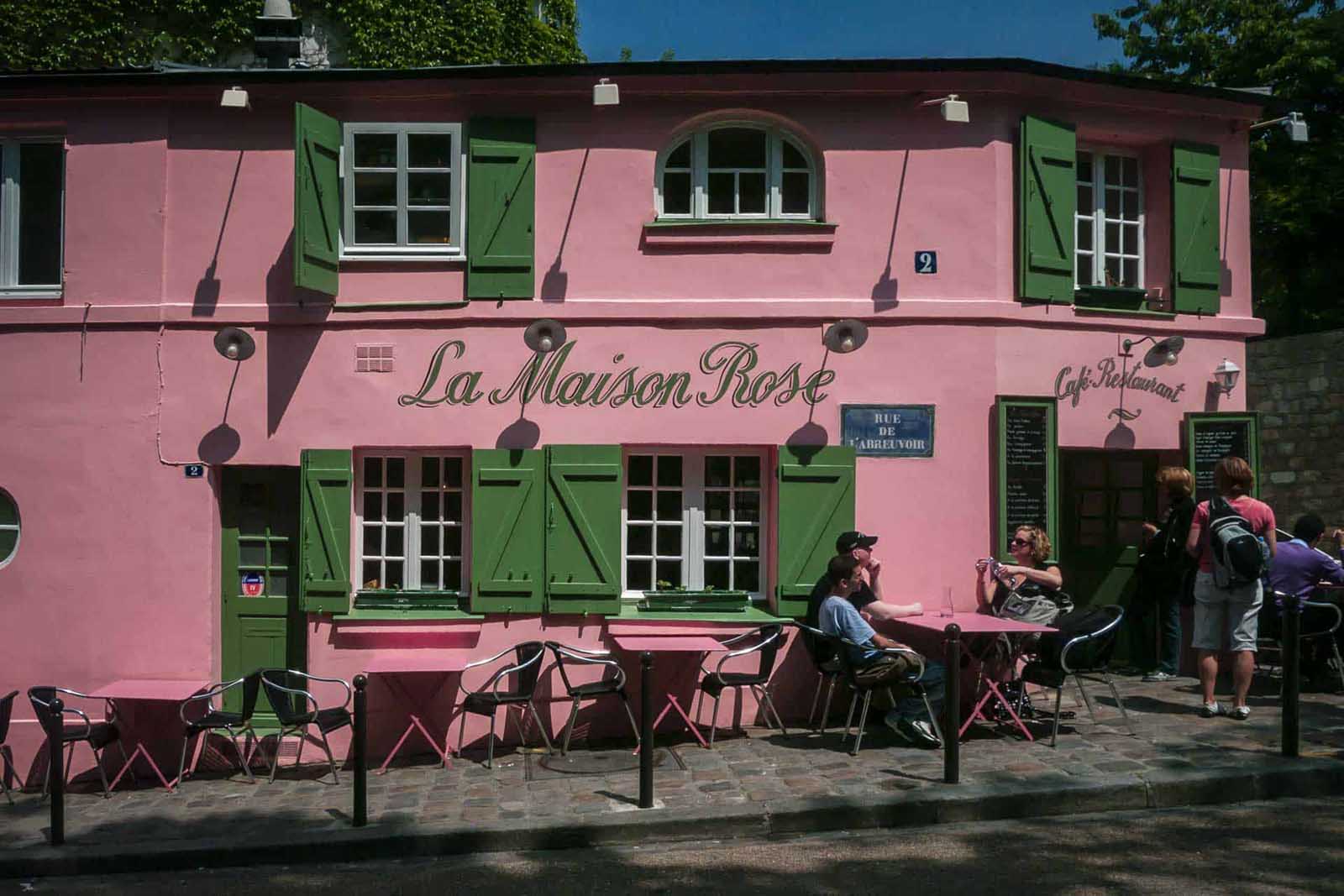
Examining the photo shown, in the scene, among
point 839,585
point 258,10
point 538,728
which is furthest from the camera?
point 258,10

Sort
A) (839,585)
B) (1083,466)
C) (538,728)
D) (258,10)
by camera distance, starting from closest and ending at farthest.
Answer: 1. (839,585)
2. (538,728)
3. (1083,466)
4. (258,10)

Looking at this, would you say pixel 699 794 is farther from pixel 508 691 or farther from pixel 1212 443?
pixel 1212 443

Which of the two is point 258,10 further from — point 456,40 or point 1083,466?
point 1083,466

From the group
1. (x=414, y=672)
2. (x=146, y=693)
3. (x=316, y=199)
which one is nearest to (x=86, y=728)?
(x=146, y=693)

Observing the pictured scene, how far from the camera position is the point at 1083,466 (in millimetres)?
10984

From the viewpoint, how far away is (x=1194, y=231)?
10562 millimetres

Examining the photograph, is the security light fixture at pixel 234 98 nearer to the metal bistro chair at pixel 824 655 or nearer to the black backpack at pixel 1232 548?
the metal bistro chair at pixel 824 655

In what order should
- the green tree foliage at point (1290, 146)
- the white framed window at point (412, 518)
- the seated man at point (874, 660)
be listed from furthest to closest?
the green tree foliage at point (1290, 146), the white framed window at point (412, 518), the seated man at point (874, 660)

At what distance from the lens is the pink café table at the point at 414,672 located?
9191 mm

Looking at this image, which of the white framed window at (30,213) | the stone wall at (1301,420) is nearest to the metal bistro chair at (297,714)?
the white framed window at (30,213)

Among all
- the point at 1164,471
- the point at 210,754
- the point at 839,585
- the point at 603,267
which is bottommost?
the point at 210,754

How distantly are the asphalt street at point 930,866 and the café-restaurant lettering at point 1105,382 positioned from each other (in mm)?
3772

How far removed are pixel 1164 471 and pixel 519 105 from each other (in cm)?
608

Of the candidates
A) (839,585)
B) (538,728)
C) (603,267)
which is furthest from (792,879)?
(603,267)
